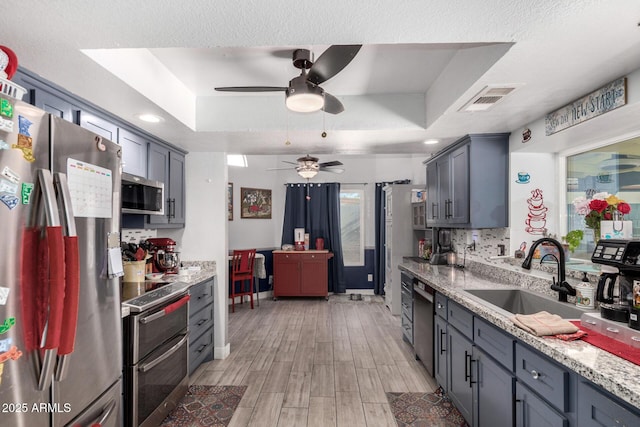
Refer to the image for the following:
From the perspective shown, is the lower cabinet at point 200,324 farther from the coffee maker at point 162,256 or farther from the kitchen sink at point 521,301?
the kitchen sink at point 521,301

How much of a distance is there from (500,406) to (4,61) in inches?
105

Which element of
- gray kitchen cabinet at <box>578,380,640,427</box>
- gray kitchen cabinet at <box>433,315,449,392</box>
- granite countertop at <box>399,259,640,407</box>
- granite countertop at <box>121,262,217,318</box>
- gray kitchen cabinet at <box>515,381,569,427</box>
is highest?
granite countertop at <box>399,259,640,407</box>

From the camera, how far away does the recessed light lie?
7.93 feet

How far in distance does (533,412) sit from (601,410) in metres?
0.42

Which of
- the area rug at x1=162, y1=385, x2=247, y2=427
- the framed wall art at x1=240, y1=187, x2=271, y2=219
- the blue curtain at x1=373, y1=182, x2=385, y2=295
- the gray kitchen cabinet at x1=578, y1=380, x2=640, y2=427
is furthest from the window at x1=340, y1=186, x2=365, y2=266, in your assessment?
the gray kitchen cabinet at x1=578, y1=380, x2=640, y2=427

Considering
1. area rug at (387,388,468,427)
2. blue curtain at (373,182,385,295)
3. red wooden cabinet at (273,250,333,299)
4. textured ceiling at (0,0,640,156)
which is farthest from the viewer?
blue curtain at (373,182,385,295)

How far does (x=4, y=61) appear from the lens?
3.90 ft

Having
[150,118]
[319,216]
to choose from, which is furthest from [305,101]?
[319,216]

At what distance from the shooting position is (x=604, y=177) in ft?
7.91

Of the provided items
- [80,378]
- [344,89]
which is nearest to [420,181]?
[344,89]

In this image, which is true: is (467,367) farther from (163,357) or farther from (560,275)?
(163,357)

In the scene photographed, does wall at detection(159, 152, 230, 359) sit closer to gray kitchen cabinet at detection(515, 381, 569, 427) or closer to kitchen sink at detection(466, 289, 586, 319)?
kitchen sink at detection(466, 289, 586, 319)

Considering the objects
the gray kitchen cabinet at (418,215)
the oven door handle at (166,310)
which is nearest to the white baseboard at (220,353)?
the oven door handle at (166,310)

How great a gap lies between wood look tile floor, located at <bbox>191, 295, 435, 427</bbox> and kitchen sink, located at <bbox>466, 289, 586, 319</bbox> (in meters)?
0.97
